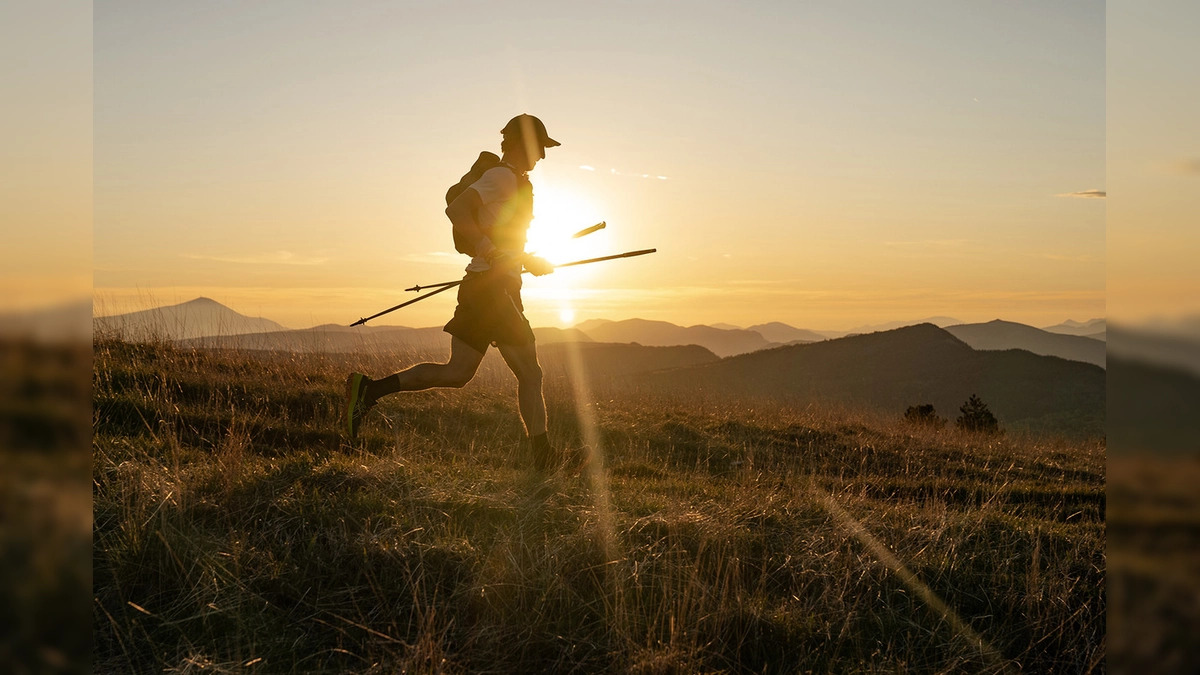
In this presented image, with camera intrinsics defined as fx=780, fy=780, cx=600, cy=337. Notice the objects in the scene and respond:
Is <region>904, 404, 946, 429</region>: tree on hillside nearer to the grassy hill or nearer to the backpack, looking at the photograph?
the grassy hill

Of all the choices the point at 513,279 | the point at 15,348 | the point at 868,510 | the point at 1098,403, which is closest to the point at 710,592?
the point at 868,510

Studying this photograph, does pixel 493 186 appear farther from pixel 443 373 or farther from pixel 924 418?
pixel 924 418

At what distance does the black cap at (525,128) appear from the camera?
19.5ft

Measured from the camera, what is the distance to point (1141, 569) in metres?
0.86

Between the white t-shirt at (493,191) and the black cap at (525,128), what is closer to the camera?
the white t-shirt at (493,191)

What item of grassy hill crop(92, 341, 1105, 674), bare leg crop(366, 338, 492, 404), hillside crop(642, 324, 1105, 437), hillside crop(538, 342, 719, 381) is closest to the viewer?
grassy hill crop(92, 341, 1105, 674)

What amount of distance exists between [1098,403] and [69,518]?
45.4 meters

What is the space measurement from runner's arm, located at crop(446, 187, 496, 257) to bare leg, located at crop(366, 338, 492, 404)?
76 cm

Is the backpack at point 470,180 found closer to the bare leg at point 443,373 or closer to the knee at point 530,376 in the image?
the bare leg at point 443,373

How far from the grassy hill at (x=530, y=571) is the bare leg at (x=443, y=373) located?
50 centimetres

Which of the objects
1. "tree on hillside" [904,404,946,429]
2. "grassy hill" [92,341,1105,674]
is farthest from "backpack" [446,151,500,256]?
"tree on hillside" [904,404,946,429]

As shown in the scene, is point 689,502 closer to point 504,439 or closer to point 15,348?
point 504,439

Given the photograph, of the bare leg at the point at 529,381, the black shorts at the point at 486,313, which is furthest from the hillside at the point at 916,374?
the black shorts at the point at 486,313

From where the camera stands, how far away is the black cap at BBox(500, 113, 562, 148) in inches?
235
